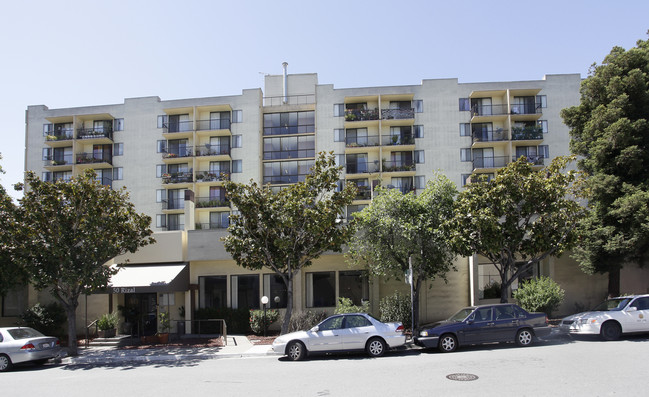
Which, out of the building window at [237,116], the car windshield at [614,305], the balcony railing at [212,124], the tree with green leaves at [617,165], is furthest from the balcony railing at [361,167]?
the car windshield at [614,305]

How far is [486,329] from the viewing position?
14758mm

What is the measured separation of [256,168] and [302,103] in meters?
8.19

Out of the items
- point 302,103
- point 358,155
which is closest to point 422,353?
point 358,155

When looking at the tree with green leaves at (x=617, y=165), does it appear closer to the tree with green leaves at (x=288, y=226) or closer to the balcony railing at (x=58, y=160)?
the tree with green leaves at (x=288, y=226)

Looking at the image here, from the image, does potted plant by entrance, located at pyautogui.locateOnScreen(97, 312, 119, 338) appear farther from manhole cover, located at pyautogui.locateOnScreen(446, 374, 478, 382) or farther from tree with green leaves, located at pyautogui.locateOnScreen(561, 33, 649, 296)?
tree with green leaves, located at pyautogui.locateOnScreen(561, 33, 649, 296)

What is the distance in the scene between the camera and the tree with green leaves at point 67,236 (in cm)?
1695

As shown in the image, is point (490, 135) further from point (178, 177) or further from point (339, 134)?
point (178, 177)

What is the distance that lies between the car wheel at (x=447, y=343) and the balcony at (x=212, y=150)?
116 feet

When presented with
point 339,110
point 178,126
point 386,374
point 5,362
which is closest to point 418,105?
point 339,110

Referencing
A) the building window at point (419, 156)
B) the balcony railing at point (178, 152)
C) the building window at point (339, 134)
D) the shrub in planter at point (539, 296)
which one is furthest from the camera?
the balcony railing at point (178, 152)

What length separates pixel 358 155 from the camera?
153ft

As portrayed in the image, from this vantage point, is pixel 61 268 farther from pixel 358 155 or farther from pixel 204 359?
pixel 358 155

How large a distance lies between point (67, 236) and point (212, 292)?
7689 millimetres

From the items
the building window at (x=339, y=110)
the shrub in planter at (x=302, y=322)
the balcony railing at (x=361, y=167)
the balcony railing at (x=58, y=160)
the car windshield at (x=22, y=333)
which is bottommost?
the shrub in planter at (x=302, y=322)
